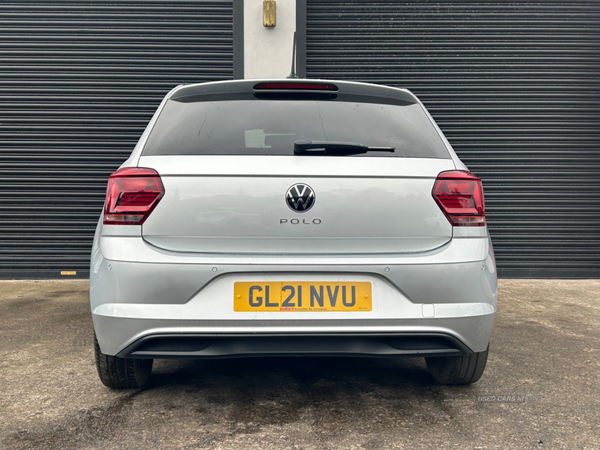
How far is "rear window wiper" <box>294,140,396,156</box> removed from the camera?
2.11m

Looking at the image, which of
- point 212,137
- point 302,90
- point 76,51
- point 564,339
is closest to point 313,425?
point 212,137

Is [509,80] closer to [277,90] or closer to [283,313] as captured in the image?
[277,90]

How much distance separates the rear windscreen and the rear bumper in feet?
1.50

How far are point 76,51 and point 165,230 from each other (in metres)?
5.31

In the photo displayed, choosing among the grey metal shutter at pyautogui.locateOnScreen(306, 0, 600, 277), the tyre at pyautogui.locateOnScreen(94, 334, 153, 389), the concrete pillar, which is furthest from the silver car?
the grey metal shutter at pyautogui.locateOnScreen(306, 0, 600, 277)

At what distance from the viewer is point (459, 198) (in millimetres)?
2133

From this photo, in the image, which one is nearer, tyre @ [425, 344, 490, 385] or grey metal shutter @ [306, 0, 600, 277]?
tyre @ [425, 344, 490, 385]

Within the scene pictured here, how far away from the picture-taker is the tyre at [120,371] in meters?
2.37

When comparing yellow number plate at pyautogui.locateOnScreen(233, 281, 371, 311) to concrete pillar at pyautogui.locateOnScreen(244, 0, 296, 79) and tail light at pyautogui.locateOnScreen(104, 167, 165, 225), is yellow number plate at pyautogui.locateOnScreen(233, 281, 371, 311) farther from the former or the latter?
concrete pillar at pyautogui.locateOnScreen(244, 0, 296, 79)

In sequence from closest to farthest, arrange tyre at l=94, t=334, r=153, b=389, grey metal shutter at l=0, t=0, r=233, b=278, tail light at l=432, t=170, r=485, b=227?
tail light at l=432, t=170, r=485, b=227 < tyre at l=94, t=334, r=153, b=389 < grey metal shutter at l=0, t=0, r=233, b=278

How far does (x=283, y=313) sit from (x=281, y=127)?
0.82m

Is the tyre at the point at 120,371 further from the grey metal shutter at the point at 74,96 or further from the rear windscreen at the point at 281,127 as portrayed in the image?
the grey metal shutter at the point at 74,96

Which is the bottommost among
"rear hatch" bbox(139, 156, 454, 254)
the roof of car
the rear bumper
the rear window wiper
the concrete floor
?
the concrete floor

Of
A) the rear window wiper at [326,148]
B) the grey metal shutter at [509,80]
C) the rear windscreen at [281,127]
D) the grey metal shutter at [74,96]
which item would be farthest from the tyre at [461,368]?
the grey metal shutter at [74,96]
